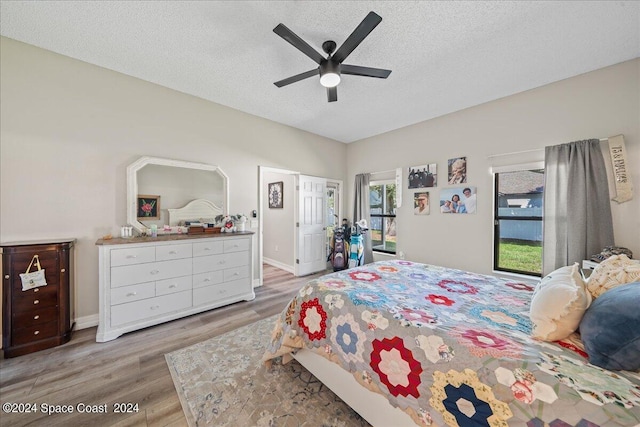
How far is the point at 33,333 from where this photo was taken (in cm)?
199

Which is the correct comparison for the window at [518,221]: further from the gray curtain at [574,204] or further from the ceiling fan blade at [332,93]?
the ceiling fan blade at [332,93]

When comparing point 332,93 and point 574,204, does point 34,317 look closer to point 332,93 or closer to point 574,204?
point 332,93

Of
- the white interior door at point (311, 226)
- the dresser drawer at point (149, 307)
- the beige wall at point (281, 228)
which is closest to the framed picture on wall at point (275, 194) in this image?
the beige wall at point (281, 228)

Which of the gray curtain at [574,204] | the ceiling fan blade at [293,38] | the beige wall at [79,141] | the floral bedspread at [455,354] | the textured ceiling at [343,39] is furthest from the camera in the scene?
the gray curtain at [574,204]

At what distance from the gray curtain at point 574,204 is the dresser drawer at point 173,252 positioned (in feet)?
14.1

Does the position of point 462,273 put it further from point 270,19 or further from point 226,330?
point 270,19

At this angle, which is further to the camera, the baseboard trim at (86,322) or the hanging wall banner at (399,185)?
the hanging wall banner at (399,185)

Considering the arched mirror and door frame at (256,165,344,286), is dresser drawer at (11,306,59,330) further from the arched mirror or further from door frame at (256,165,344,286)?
door frame at (256,165,344,286)

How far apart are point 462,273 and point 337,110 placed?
2.80 m

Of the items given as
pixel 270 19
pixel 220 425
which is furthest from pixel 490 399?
pixel 270 19

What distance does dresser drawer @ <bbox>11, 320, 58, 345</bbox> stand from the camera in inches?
75.8

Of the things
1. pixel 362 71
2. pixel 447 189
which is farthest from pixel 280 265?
pixel 362 71

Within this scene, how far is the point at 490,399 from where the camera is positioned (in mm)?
855

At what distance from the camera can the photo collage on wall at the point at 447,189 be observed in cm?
338
